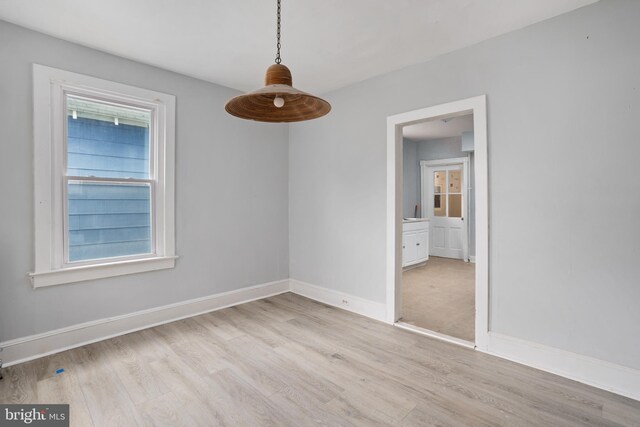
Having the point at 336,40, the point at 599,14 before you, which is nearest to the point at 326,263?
the point at 336,40

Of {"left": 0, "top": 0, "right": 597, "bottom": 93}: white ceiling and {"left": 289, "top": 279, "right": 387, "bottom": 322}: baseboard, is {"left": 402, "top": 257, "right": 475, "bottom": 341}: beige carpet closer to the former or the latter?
{"left": 289, "top": 279, "right": 387, "bottom": 322}: baseboard

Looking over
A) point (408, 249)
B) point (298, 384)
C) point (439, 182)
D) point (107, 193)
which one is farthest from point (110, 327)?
point (439, 182)

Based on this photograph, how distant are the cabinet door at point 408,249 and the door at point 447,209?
1.67m

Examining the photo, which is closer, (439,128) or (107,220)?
(107,220)

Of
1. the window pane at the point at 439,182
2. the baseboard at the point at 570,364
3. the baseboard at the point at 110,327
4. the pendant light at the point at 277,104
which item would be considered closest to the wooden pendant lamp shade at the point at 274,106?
the pendant light at the point at 277,104

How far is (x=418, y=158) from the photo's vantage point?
25.9 feet

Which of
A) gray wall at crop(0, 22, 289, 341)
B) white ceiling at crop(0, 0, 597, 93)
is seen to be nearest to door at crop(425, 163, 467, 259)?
gray wall at crop(0, 22, 289, 341)

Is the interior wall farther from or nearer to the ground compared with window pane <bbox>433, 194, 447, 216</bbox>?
farther from the ground

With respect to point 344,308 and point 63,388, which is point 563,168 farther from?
point 63,388

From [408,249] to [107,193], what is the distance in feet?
16.0

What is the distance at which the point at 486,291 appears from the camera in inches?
106

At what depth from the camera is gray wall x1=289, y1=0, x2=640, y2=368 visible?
2107 millimetres

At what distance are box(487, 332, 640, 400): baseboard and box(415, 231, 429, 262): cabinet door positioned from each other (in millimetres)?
3584

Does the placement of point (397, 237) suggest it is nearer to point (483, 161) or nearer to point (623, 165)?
point (483, 161)
